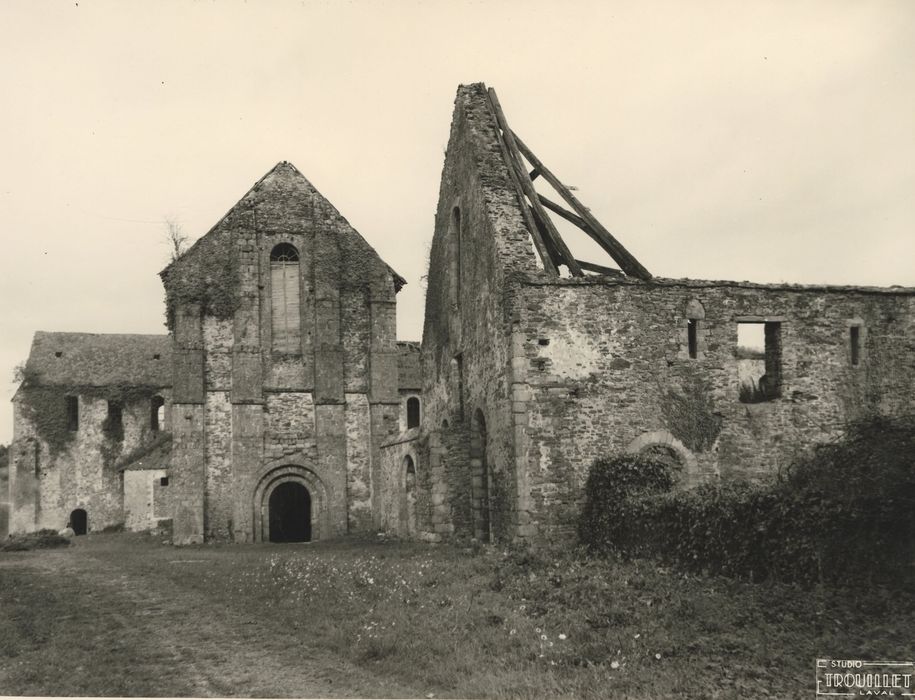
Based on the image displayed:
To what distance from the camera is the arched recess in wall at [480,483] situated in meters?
19.0

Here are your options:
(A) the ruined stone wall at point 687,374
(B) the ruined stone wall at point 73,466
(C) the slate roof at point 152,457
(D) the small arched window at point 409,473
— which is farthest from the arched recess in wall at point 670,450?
(B) the ruined stone wall at point 73,466

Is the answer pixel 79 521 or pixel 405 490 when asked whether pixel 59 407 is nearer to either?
pixel 79 521

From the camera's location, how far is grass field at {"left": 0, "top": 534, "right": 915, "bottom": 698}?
772 cm

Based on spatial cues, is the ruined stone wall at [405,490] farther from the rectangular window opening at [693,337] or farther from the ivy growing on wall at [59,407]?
the ivy growing on wall at [59,407]

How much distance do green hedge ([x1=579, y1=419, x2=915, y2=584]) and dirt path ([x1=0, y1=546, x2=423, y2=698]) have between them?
479 cm

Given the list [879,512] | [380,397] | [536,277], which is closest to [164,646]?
[879,512]

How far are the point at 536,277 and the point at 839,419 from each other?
7.23m

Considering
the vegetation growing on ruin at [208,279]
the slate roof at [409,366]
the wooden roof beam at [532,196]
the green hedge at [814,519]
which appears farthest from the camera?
the slate roof at [409,366]

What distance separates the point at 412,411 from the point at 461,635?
30.6m

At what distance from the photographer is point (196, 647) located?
9.76m

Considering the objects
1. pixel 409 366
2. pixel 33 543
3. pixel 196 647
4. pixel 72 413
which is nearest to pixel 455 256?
pixel 196 647

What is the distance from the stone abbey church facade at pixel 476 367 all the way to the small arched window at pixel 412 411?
12.2 meters

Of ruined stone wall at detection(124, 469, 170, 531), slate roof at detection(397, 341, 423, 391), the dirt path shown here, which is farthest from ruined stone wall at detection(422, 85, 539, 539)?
ruined stone wall at detection(124, 469, 170, 531)

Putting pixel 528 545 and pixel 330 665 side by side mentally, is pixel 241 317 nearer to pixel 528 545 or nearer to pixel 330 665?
pixel 528 545
